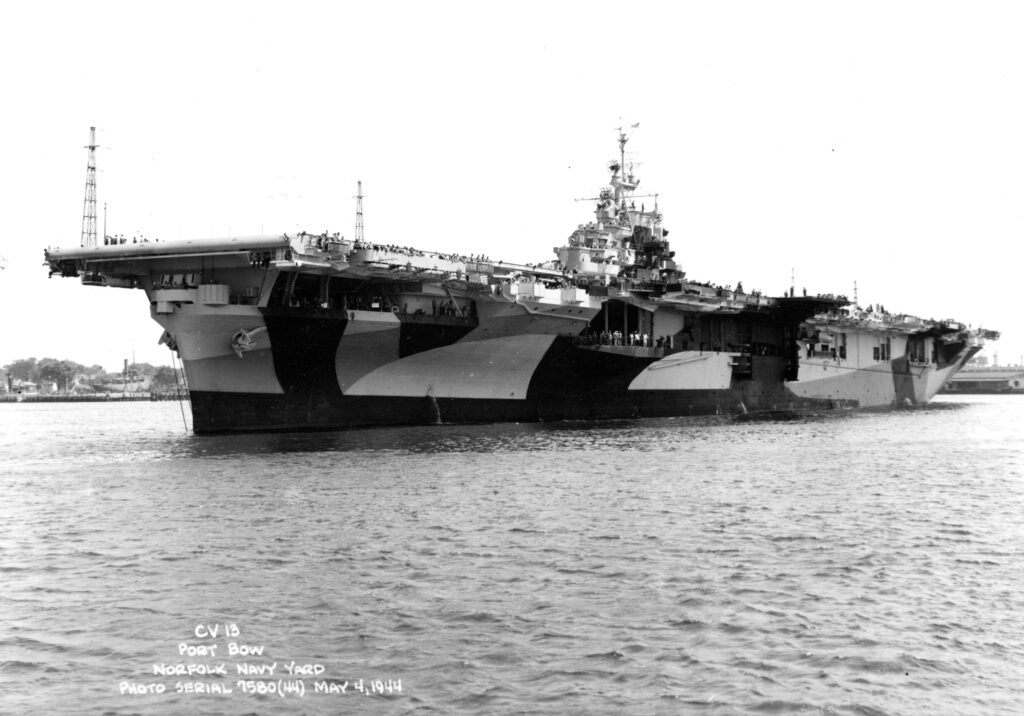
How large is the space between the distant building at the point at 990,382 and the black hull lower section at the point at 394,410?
93.0m

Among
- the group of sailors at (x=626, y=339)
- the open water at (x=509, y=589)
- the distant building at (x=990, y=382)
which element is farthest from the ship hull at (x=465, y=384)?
the distant building at (x=990, y=382)

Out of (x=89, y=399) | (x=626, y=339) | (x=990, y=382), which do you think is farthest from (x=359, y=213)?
(x=990, y=382)

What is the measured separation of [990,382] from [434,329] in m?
114

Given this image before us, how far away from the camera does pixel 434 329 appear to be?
26016mm

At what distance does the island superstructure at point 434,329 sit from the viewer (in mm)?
23984

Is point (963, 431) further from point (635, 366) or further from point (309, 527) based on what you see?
point (309, 527)

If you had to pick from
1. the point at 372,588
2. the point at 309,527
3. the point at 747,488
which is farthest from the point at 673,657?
the point at 747,488

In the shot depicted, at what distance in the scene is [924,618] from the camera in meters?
8.92

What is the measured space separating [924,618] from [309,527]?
7431 mm

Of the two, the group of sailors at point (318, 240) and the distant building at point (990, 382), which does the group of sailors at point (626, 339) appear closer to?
the group of sailors at point (318, 240)

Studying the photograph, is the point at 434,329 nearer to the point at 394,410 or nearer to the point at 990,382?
the point at 394,410

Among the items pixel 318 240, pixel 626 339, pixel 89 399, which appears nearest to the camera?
pixel 318 240

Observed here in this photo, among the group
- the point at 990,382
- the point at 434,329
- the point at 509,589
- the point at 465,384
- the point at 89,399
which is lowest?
the point at 509,589

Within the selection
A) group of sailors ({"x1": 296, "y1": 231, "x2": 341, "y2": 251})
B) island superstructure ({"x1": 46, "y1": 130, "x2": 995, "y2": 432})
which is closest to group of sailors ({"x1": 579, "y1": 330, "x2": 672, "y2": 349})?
island superstructure ({"x1": 46, "y1": 130, "x2": 995, "y2": 432})
